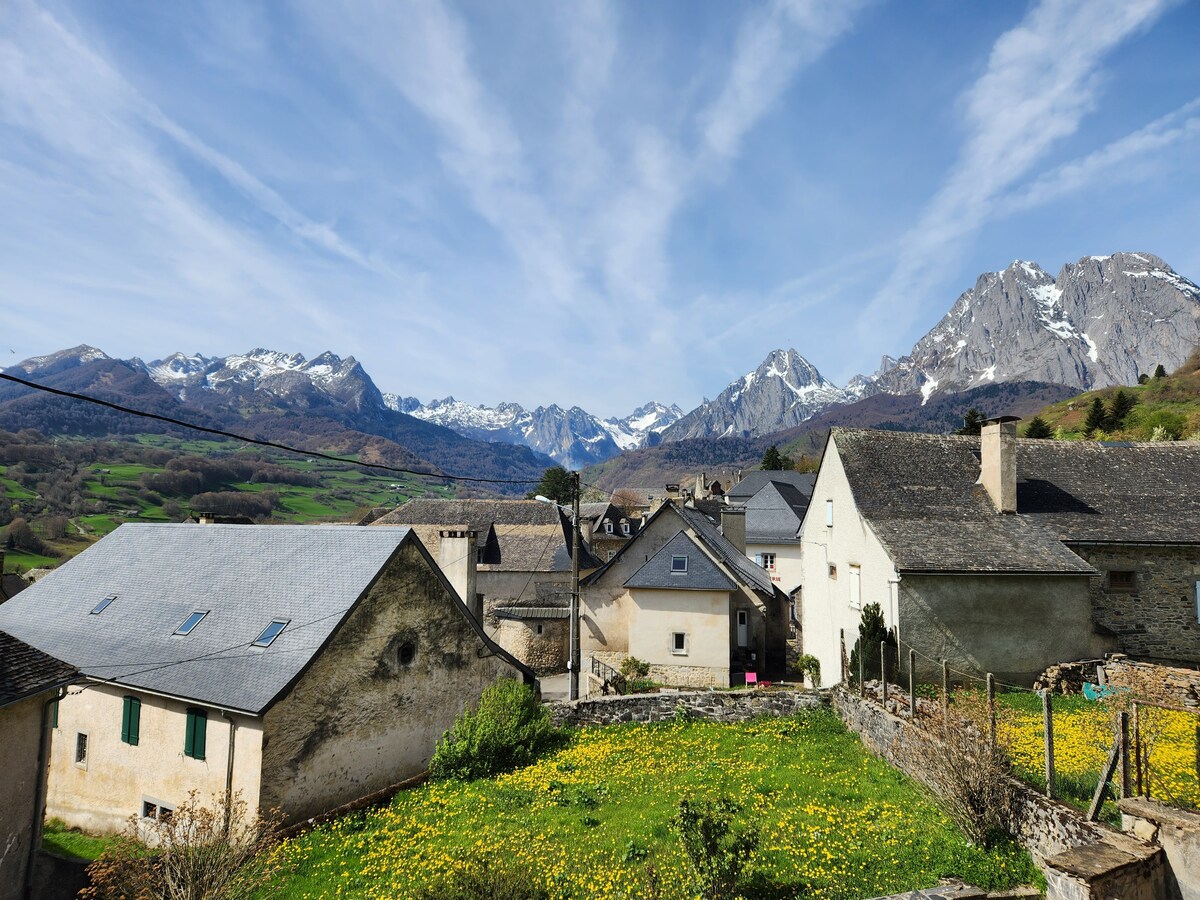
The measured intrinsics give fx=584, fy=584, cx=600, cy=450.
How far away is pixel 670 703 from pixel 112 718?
15214 millimetres

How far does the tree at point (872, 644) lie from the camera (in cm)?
1811

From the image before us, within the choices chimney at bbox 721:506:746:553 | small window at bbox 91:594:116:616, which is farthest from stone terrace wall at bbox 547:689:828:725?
chimney at bbox 721:506:746:553

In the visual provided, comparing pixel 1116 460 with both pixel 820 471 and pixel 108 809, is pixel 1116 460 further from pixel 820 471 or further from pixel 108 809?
pixel 108 809

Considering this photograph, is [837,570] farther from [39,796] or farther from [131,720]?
[39,796]

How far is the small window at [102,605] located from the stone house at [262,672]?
0.23 feet

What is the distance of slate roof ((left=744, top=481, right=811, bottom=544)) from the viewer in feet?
152

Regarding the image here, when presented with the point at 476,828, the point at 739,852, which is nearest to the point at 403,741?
the point at 476,828

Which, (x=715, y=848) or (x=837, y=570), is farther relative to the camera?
(x=837, y=570)

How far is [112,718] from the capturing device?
15.2 metres

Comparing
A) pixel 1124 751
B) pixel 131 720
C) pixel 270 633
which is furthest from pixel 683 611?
pixel 131 720

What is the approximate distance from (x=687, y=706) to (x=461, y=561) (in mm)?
10419

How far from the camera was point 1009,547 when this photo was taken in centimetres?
1894

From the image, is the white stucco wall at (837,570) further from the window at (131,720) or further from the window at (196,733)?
the window at (131,720)

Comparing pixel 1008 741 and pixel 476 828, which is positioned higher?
pixel 1008 741
